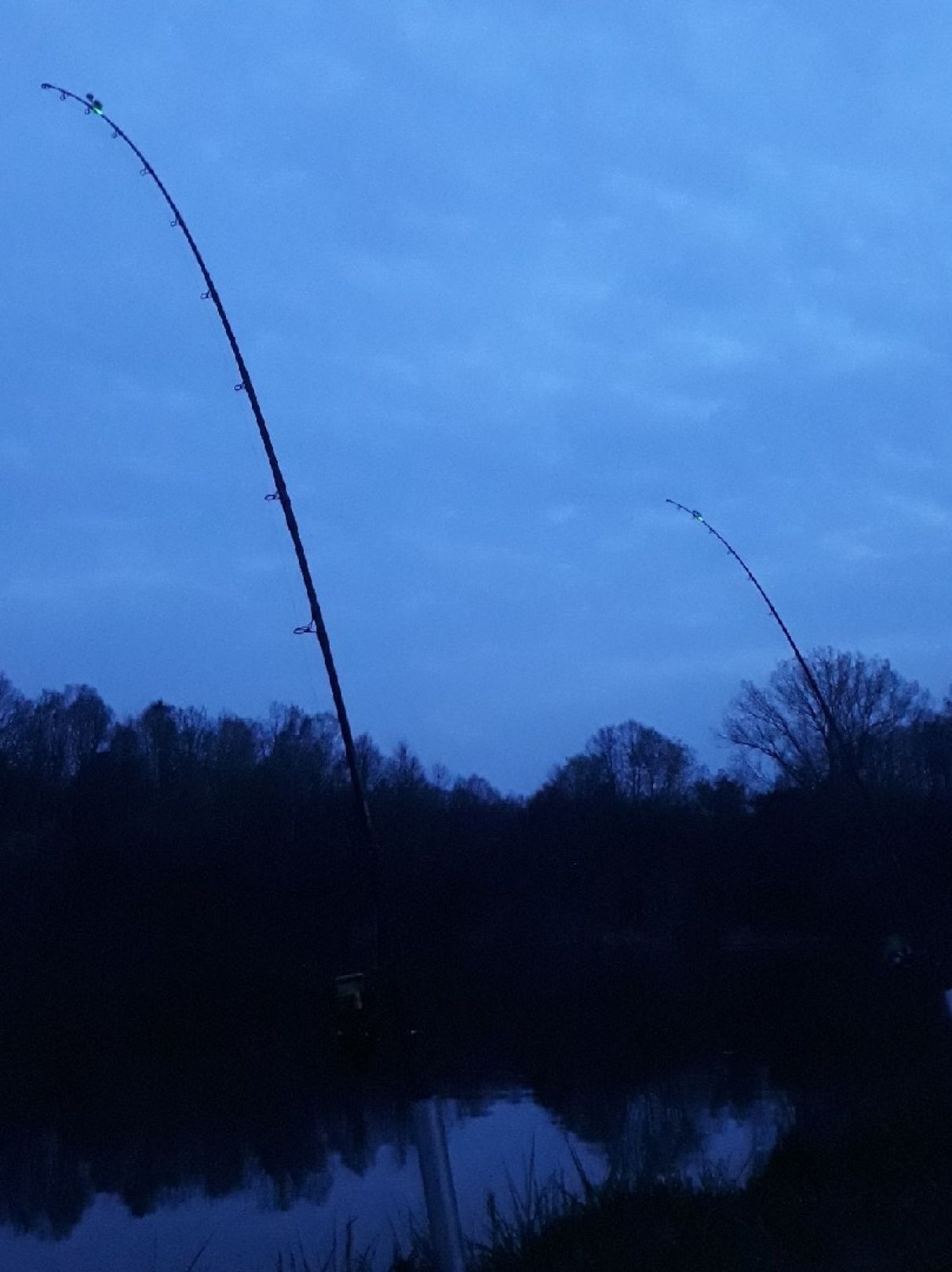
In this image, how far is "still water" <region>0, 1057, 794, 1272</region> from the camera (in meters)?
13.0

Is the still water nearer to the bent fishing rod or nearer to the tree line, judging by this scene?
the bent fishing rod

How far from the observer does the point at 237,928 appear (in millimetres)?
47062

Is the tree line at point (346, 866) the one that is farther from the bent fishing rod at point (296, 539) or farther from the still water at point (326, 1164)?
the bent fishing rod at point (296, 539)

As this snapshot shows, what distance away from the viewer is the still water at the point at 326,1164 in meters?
13.0

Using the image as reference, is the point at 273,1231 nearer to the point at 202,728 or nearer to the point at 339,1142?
the point at 339,1142

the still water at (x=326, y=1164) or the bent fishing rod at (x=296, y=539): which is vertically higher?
the bent fishing rod at (x=296, y=539)

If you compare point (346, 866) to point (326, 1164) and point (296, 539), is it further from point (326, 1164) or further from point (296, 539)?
point (296, 539)

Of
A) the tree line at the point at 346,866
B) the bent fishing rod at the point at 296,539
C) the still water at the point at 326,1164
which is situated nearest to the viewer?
the bent fishing rod at the point at 296,539

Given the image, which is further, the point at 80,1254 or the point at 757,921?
the point at 757,921

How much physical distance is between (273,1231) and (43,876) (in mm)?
34715

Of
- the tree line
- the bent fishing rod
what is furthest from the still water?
the tree line

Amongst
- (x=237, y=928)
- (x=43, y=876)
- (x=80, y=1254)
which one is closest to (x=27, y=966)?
(x=43, y=876)

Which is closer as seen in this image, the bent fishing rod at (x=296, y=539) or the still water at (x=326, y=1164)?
the bent fishing rod at (x=296, y=539)

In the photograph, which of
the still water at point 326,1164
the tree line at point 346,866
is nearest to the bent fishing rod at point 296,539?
the still water at point 326,1164
